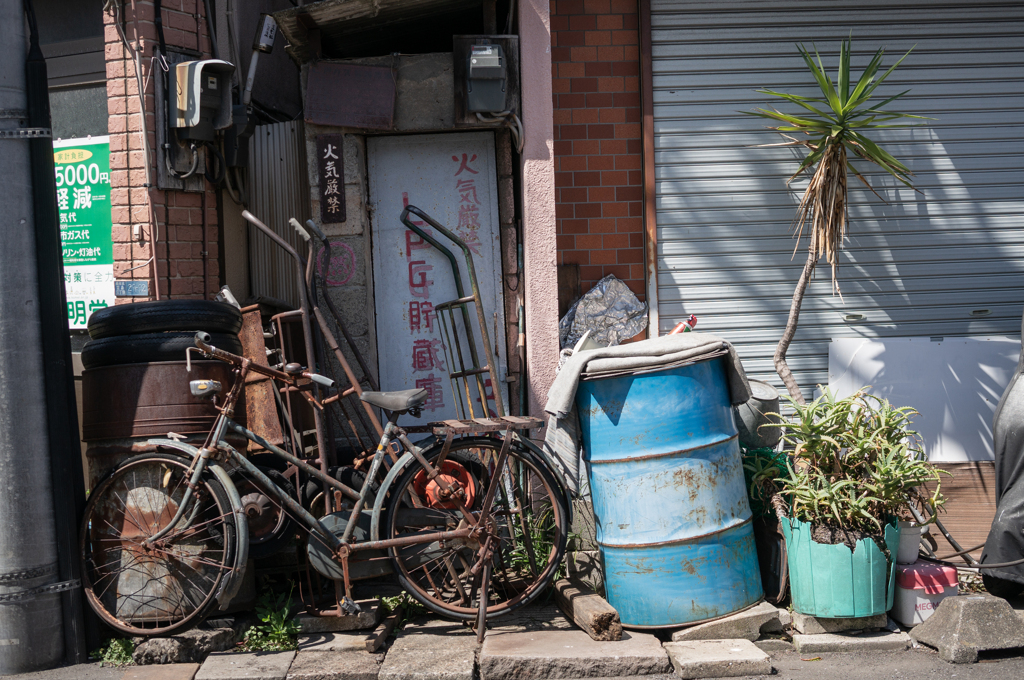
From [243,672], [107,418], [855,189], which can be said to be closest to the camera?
[243,672]

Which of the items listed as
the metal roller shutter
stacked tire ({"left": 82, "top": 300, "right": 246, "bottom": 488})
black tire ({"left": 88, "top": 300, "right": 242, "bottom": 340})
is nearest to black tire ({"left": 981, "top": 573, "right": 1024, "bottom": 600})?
the metal roller shutter

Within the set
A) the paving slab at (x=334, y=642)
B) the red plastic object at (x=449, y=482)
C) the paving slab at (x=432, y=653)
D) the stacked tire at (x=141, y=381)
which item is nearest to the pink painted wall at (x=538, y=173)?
the red plastic object at (x=449, y=482)

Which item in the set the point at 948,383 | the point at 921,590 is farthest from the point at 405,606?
the point at 948,383

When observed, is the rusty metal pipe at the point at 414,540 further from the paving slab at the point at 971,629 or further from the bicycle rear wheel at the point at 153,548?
the paving slab at the point at 971,629

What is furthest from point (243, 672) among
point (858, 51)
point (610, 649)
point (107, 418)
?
point (858, 51)

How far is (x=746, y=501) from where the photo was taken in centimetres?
459

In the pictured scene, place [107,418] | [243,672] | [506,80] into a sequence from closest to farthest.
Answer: [243,672] < [107,418] < [506,80]

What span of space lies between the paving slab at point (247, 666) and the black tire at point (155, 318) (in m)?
1.85

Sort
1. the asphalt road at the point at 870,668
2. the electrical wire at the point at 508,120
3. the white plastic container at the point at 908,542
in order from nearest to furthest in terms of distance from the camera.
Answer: the asphalt road at the point at 870,668 < the white plastic container at the point at 908,542 < the electrical wire at the point at 508,120

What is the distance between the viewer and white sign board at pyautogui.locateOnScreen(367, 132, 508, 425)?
622cm

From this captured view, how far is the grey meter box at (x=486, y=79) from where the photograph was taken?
561 centimetres

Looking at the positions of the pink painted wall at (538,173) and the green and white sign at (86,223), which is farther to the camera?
the green and white sign at (86,223)

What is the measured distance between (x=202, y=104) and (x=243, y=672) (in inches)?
156

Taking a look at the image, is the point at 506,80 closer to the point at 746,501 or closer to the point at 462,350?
the point at 462,350
